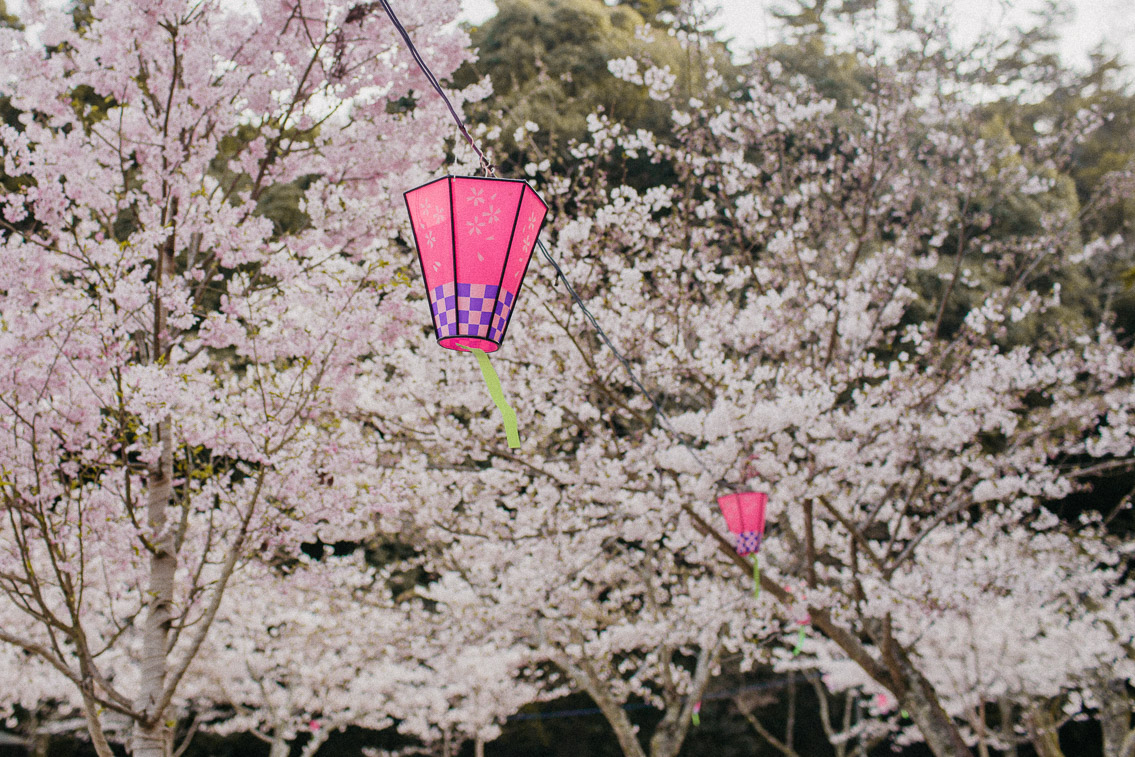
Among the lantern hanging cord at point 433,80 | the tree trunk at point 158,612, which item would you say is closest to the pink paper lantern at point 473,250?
the lantern hanging cord at point 433,80

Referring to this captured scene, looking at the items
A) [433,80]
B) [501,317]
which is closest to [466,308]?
[501,317]

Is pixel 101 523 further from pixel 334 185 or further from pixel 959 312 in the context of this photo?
pixel 959 312

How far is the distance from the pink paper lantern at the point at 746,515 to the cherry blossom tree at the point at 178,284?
1.92 metres

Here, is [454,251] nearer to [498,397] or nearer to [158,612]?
[498,397]

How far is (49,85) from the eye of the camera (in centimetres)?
372

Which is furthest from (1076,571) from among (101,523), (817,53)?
(101,523)

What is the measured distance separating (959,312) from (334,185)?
10.7 meters

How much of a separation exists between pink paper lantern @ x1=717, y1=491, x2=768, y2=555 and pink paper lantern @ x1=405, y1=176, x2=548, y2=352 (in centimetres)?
262

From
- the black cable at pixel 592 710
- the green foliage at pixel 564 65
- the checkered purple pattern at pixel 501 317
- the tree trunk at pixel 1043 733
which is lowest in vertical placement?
the tree trunk at pixel 1043 733

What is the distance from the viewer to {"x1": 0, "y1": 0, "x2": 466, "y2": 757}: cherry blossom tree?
321 centimetres

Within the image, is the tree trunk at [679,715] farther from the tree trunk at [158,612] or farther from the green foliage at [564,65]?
the green foliage at [564,65]

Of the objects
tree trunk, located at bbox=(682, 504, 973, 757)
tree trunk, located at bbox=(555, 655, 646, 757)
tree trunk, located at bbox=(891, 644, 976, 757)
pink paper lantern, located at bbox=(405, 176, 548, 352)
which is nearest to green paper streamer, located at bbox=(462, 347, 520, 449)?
pink paper lantern, located at bbox=(405, 176, 548, 352)

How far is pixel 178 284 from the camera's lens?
11.3ft

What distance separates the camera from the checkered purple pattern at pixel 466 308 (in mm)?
2078
